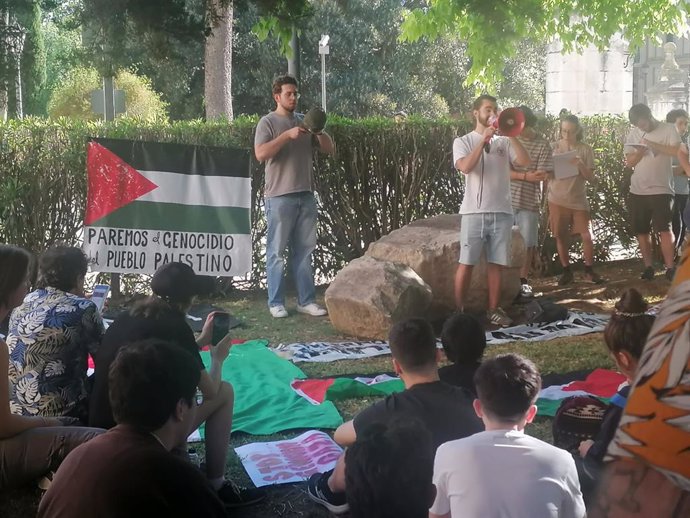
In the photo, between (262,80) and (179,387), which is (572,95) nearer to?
(262,80)

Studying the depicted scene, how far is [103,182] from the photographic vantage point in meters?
8.32

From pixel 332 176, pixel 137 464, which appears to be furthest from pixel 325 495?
pixel 332 176

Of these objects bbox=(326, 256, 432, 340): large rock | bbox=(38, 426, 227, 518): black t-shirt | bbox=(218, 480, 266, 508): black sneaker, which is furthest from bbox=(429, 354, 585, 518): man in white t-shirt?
bbox=(326, 256, 432, 340): large rock

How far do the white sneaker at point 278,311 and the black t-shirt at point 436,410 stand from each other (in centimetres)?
474

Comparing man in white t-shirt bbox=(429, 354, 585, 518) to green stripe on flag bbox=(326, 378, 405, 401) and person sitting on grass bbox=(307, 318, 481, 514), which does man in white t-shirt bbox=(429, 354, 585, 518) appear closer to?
person sitting on grass bbox=(307, 318, 481, 514)

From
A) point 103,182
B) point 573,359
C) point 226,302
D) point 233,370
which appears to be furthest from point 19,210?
point 573,359

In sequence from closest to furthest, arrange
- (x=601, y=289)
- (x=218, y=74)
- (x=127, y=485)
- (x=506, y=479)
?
(x=127, y=485)
(x=506, y=479)
(x=601, y=289)
(x=218, y=74)

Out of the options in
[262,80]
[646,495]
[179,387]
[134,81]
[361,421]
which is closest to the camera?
[646,495]

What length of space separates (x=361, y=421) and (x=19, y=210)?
19.7 feet

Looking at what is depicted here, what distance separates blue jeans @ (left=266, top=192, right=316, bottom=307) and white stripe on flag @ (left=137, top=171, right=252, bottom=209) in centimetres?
40

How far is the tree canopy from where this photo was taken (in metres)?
6.34

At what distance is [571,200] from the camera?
31.6 ft

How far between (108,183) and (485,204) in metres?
3.43

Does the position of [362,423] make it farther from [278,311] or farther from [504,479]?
[278,311]
